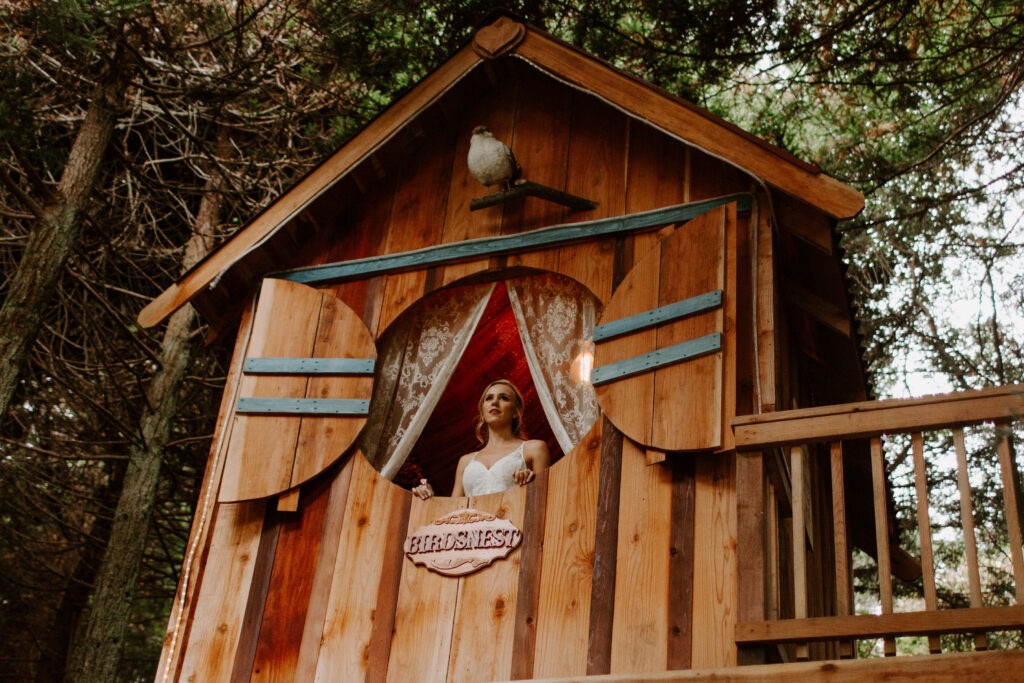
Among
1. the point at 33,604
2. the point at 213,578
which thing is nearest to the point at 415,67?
the point at 213,578

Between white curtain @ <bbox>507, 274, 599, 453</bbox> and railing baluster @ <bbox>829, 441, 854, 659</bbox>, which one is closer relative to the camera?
railing baluster @ <bbox>829, 441, 854, 659</bbox>

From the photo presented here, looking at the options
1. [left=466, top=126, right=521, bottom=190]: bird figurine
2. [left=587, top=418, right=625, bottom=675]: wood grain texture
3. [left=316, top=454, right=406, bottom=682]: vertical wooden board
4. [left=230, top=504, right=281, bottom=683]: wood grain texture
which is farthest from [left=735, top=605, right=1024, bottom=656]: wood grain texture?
[left=466, top=126, right=521, bottom=190]: bird figurine

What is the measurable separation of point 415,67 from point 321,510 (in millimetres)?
5952

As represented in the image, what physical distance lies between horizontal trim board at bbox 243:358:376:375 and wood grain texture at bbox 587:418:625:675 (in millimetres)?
1537

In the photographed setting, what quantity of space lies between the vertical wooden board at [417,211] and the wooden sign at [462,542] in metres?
1.51

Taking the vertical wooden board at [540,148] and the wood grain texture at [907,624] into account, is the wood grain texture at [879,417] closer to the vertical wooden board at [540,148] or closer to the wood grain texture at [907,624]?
the wood grain texture at [907,624]

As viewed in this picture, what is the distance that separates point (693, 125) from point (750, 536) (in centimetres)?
235

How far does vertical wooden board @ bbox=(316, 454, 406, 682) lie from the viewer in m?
5.23

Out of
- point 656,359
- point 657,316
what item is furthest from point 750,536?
point 657,316

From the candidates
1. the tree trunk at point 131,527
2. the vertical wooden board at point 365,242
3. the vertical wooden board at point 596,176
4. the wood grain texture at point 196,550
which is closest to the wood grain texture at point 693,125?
the vertical wooden board at point 596,176

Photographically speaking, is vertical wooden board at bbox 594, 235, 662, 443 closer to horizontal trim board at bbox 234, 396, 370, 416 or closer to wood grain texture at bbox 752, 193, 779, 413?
wood grain texture at bbox 752, 193, 779, 413

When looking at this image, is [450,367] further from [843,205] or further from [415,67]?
[415,67]

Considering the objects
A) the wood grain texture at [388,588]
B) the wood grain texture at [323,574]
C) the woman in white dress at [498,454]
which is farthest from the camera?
the woman in white dress at [498,454]

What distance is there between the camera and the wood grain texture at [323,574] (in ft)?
17.4
